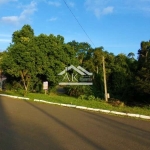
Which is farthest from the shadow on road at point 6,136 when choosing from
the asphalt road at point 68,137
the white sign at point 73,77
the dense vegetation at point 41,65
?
the white sign at point 73,77

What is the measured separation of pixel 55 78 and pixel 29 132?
73.5ft

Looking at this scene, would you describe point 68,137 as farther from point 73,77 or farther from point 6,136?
point 73,77

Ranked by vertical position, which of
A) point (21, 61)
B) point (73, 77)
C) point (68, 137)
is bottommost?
point (68, 137)

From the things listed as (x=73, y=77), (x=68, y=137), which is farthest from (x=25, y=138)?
→ (x=73, y=77)

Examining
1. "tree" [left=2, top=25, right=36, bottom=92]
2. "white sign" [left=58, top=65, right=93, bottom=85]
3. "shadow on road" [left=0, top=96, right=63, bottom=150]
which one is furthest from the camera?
"white sign" [left=58, top=65, right=93, bottom=85]

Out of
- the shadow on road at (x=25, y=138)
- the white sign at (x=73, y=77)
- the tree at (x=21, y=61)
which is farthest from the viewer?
the white sign at (x=73, y=77)

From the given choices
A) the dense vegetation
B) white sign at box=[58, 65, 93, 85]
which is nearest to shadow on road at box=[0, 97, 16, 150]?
the dense vegetation

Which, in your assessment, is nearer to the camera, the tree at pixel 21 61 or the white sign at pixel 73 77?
the tree at pixel 21 61

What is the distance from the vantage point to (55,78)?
99.0ft

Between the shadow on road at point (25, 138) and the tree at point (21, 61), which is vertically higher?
the tree at point (21, 61)

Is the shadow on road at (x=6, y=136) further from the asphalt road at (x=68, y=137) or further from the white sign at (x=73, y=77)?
the white sign at (x=73, y=77)

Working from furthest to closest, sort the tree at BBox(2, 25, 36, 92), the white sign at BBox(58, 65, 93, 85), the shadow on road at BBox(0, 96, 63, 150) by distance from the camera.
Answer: the white sign at BBox(58, 65, 93, 85)
the tree at BBox(2, 25, 36, 92)
the shadow on road at BBox(0, 96, 63, 150)

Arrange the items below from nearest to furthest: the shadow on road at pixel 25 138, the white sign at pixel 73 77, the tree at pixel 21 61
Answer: the shadow on road at pixel 25 138, the tree at pixel 21 61, the white sign at pixel 73 77

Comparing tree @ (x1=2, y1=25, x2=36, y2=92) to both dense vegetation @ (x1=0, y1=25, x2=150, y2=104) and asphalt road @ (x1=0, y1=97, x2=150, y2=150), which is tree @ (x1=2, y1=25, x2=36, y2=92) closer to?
dense vegetation @ (x1=0, y1=25, x2=150, y2=104)
